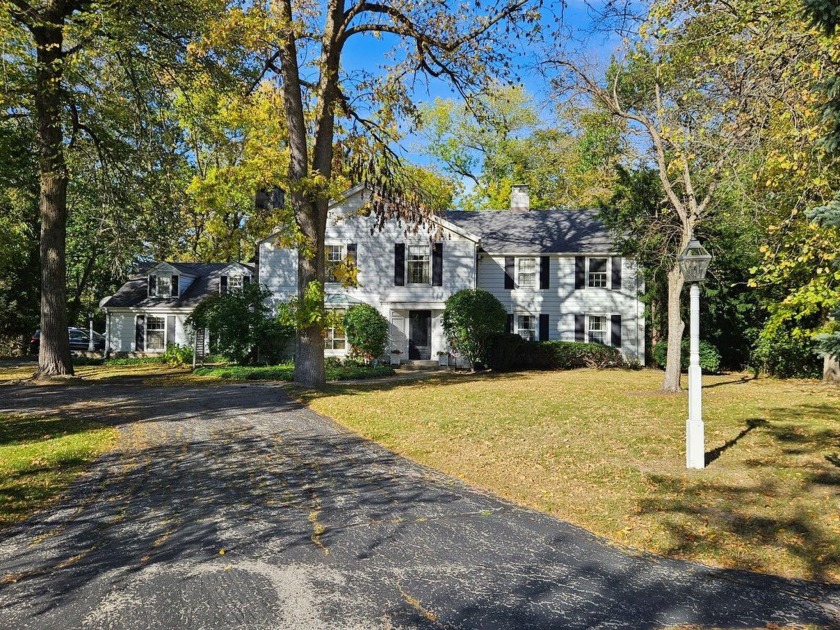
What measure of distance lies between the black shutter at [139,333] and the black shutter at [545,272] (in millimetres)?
20089

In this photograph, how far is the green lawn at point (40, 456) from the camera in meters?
6.12

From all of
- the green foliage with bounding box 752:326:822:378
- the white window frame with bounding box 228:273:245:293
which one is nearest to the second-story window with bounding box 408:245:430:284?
the white window frame with bounding box 228:273:245:293

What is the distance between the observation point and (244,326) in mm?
22953

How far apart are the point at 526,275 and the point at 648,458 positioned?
1805 centimetres

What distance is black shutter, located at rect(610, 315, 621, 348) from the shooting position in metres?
25.0

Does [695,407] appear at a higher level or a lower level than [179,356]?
higher

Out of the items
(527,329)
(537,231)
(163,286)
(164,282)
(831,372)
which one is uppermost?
(537,231)

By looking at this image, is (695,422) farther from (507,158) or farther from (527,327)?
(507,158)

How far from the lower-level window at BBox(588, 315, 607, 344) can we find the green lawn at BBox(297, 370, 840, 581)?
9.97m

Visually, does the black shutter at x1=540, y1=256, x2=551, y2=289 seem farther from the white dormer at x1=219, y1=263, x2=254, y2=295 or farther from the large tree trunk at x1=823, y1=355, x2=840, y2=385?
the white dormer at x1=219, y1=263, x2=254, y2=295

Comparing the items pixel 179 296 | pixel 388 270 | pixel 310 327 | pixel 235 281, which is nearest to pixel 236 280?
pixel 235 281

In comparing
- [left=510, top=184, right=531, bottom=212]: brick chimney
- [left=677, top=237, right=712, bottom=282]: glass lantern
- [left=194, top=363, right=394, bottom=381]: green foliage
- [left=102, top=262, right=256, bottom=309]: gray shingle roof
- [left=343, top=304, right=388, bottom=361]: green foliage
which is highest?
[left=510, top=184, right=531, bottom=212]: brick chimney

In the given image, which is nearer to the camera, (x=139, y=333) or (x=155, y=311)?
(x=155, y=311)


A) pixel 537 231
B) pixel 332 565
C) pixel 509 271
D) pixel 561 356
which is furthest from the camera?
pixel 537 231
